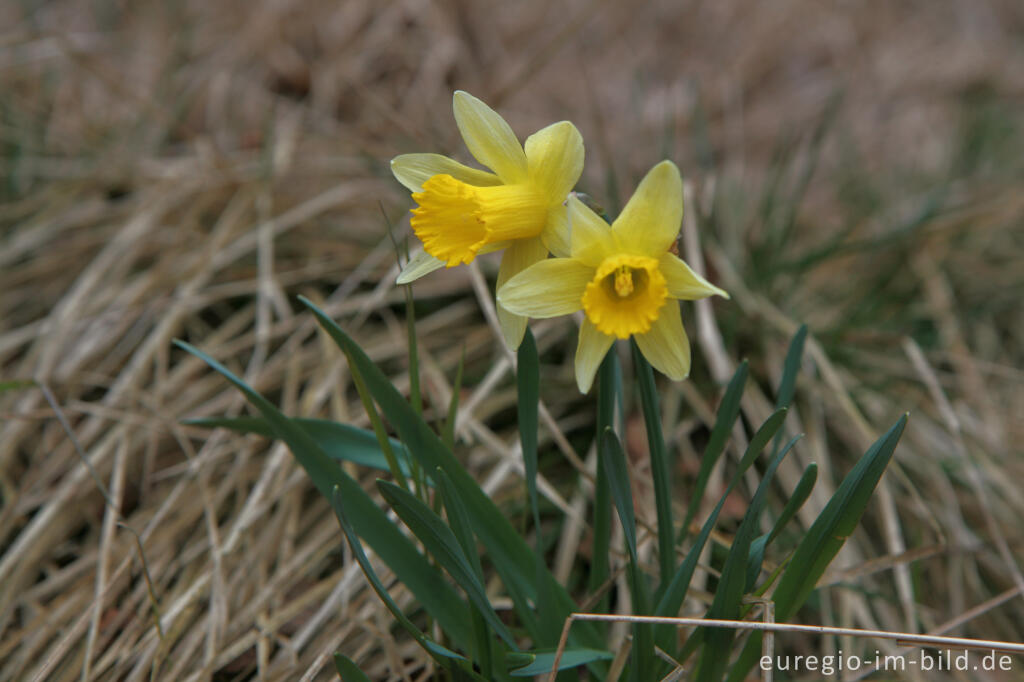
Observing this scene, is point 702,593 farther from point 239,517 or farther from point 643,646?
point 239,517

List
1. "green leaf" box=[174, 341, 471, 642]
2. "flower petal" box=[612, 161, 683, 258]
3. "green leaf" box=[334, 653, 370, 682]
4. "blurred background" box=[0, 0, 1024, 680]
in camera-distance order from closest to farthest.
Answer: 1. "flower petal" box=[612, 161, 683, 258]
2. "green leaf" box=[334, 653, 370, 682]
3. "green leaf" box=[174, 341, 471, 642]
4. "blurred background" box=[0, 0, 1024, 680]

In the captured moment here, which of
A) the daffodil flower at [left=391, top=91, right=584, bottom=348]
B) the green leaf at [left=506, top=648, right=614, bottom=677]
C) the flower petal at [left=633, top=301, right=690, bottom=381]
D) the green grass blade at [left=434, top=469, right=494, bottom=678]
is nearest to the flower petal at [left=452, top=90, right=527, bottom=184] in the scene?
the daffodil flower at [left=391, top=91, right=584, bottom=348]

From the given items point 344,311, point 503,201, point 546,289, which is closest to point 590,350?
point 546,289

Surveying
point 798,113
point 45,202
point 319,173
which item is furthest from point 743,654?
point 798,113

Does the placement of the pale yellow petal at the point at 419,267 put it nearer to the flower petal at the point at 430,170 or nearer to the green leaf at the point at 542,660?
the flower petal at the point at 430,170

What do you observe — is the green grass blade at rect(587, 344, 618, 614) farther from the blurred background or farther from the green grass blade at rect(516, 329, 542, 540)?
the blurred background
